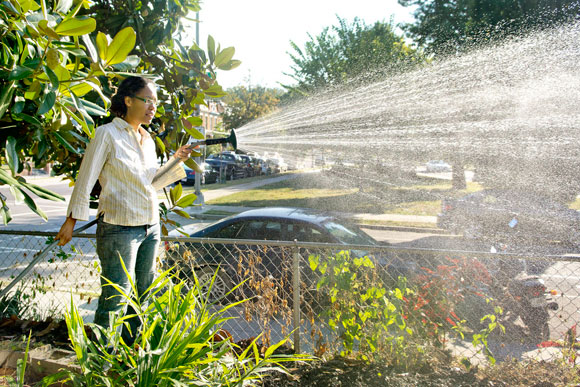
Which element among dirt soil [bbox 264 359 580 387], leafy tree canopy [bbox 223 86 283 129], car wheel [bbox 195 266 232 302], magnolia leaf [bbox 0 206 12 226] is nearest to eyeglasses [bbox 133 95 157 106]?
magnolia leaf [bbox 0 206 12 226]

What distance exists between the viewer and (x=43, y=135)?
8.14ft

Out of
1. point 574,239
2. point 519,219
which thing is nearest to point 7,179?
point 519,219

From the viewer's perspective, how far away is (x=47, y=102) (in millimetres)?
1917

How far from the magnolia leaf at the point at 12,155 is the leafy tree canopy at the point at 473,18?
36.9 feet

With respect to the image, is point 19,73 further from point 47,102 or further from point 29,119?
point 29,119

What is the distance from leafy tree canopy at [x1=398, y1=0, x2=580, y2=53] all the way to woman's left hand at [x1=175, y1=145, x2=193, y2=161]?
10.4m

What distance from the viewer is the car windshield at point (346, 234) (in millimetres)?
5512

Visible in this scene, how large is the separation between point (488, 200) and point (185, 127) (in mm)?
7064

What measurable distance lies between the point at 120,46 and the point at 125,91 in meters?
0.59

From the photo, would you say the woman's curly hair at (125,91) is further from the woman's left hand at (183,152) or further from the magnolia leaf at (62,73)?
the magnolia leaf at (62,73)

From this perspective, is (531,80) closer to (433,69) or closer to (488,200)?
(433,69)

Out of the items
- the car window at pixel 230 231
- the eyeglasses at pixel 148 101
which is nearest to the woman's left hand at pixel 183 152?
the eyeglasses at pixel 148 101

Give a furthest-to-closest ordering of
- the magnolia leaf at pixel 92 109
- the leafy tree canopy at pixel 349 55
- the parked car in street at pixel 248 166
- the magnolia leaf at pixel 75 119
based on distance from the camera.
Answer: the parked car in street at pixel 248 166 < the leafy tree canopy at pixel 349 55 < the magnolia leaf at pixel 92 109 < the magnolia leaf at pixel 75 119

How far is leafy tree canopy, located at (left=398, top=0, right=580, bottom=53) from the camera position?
33.7ft
